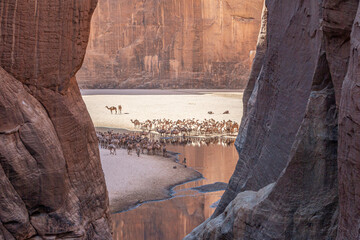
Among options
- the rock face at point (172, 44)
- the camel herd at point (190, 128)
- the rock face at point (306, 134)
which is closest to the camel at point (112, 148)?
the camel herd at point (190, 128)

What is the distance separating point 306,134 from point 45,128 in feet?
11.4

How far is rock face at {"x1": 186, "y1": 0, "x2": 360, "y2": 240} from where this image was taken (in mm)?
3736

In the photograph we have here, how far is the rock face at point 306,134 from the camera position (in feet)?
12.3

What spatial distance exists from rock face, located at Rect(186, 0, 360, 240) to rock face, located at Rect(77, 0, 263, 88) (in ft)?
146

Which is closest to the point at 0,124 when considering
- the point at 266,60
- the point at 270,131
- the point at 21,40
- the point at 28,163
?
the point at 28,163

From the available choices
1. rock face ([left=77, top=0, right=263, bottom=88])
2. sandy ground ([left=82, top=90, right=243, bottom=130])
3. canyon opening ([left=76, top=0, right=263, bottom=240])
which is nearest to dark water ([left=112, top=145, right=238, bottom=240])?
canyon opening ([left=76, top=0, right=263, bottom=240])

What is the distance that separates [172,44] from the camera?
170 ft

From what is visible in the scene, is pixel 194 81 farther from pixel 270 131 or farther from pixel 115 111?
pixel 270 131

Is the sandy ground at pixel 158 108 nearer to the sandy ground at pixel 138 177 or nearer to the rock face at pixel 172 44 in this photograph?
the sandy ground at pixel 138 177

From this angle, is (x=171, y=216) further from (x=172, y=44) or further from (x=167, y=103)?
(x=172, y=44)

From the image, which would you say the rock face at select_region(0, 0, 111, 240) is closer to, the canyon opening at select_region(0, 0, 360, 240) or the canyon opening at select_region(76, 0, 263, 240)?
the canyon opening at select_region(0, 0, 360, 240)

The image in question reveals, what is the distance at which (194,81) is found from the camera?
171ft

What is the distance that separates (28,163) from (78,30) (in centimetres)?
223

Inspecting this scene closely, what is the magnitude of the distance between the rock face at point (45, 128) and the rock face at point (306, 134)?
2.03m
